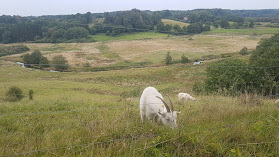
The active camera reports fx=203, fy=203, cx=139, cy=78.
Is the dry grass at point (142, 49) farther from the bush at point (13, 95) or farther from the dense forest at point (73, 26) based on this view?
the bush at point (13, 95)

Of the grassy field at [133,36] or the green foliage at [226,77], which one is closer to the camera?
the green foliage at [226,77]

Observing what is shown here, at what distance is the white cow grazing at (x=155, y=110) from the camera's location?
592 cm

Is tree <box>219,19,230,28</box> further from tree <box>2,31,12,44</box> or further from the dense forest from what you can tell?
tree <box>2,31,12,44</box>

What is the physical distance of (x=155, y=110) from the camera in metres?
6.70

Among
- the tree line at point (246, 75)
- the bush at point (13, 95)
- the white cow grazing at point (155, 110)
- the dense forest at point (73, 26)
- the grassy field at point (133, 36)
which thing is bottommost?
the bush at point (13, 95)

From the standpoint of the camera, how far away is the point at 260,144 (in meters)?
4.54

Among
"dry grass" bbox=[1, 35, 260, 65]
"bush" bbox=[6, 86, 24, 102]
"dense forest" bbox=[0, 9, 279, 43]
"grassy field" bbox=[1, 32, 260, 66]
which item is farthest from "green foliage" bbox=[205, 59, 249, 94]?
"dense forest" bbox=[0, 9, 279, 43]

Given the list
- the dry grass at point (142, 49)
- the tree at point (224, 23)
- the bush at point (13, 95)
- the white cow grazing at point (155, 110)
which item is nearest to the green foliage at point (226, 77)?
the white cow grazing at point (155, 110)

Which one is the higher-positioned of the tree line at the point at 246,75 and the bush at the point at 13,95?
the tree line at the point at 246,75

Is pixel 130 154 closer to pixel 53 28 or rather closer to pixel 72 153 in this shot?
pixel 72 153

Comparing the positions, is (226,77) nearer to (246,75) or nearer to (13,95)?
(246,75)

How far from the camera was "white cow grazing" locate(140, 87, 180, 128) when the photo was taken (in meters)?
5.92

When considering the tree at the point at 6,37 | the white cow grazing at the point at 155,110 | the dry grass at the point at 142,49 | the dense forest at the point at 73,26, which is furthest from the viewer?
the tree at the point at 6,37

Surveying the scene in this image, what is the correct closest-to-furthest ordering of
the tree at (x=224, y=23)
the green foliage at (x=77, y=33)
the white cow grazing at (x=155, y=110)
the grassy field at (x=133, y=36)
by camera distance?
the white cow grazing at (x=155, y=110), the tree at (x=224, y=23), the green foliage at (x=77, y=33), the grassy field at (x=133, y=36)
